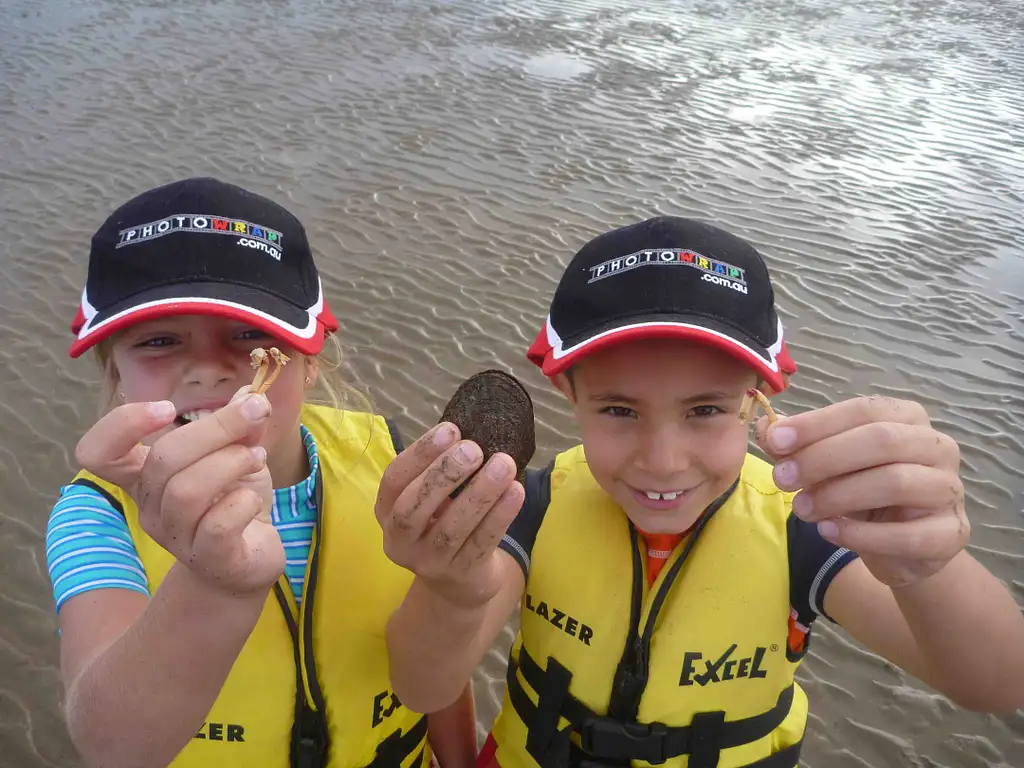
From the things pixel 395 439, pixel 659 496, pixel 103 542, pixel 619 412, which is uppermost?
pixel 619 412

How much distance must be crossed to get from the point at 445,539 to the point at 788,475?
82 centimetres

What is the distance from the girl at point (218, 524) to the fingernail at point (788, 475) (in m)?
1.18

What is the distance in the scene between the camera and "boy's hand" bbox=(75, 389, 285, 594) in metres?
1.66

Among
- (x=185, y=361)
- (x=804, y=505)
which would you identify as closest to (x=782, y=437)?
(x=804, y=505)

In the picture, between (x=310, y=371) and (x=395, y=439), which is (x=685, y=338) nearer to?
(x=310, y=371)

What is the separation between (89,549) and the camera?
2.41 meters

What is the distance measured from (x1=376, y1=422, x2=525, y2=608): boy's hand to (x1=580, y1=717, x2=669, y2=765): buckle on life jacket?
94cm

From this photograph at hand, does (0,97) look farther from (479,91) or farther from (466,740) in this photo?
(466,740)

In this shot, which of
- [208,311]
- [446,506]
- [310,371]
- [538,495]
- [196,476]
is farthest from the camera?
[538,495]

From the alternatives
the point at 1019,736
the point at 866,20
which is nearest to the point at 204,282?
the point at 1019,736

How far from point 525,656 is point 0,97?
573 inches

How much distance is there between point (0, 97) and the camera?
13023 mm

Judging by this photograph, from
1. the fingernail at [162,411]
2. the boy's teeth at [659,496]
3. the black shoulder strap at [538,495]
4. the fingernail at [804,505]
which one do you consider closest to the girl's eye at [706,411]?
Answer: the boy's teeth at [659,496]

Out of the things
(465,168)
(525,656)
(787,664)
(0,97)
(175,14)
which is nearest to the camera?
(787,664)
